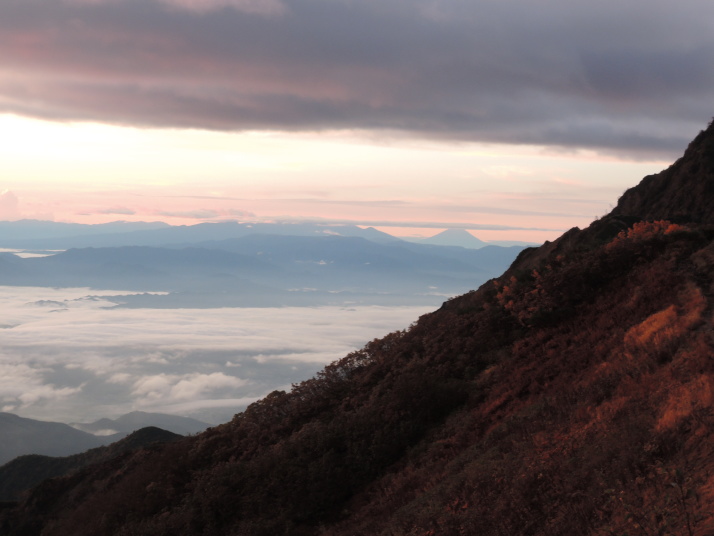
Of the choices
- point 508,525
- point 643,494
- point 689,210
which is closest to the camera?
point 643,494

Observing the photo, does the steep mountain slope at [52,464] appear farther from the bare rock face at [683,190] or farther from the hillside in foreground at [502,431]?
the bare rock face at [683,190]

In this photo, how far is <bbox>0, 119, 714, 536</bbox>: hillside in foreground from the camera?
9.11 metres

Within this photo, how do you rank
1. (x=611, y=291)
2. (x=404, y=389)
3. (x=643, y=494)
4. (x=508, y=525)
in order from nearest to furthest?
(x=643, y=494)
(x=508, y=525)
(x=404, y=389)
(x=611, y=291)

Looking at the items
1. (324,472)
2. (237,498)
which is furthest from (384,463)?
(237,498)

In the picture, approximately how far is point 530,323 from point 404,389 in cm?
552

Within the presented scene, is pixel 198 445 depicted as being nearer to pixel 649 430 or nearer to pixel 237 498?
pixel 237 498

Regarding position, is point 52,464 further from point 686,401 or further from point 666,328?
point 686,401

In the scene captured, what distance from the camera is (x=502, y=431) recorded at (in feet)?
44.4

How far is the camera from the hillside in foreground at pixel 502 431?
9109 millimetres

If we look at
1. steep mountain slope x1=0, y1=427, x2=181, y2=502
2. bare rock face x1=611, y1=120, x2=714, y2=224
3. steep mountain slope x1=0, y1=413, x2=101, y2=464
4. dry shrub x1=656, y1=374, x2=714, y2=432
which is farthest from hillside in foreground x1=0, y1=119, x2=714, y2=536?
steep mountain slope x1=0, y1=413, x2=101, y2=464

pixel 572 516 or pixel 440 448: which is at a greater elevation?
pixel 572 516

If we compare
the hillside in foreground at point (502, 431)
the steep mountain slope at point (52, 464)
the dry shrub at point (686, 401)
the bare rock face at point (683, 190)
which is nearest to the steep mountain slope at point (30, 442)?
the steep mountain slope at point (52, 464)

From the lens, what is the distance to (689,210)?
120 ft

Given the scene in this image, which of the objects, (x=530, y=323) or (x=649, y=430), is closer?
(x=649, y=430)
